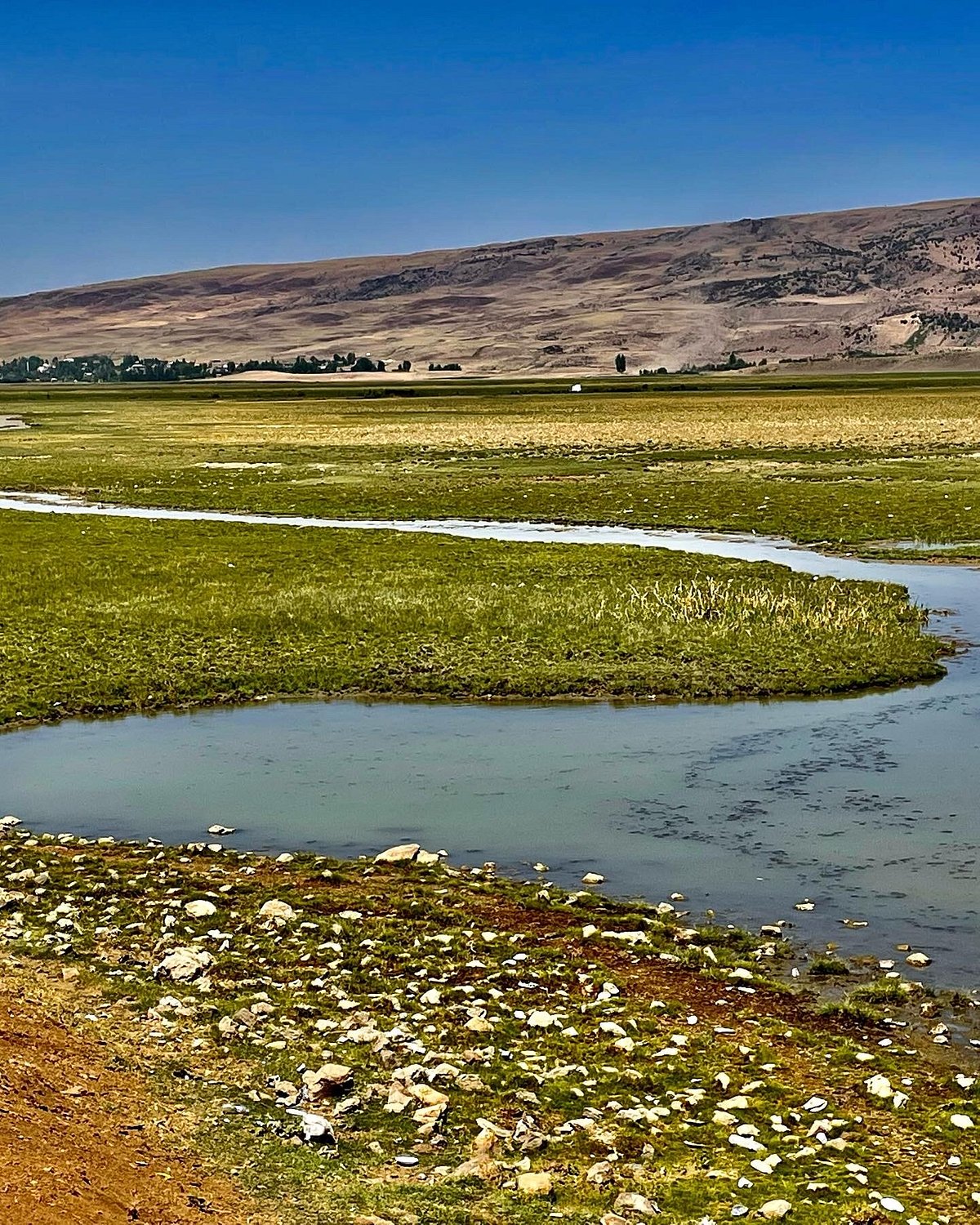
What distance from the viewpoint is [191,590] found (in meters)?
34.4

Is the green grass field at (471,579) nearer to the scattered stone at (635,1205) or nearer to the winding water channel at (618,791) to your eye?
the winding water channel at (618,791)

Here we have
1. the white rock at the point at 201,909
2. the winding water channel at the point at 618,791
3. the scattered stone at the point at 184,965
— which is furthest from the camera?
the winding water channel at the point at 618,791

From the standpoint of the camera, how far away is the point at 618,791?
19359mm

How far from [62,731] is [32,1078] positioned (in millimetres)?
14142

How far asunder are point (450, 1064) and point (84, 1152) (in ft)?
9.57

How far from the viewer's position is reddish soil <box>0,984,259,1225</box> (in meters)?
8.04

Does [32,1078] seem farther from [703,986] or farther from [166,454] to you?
[166,454]

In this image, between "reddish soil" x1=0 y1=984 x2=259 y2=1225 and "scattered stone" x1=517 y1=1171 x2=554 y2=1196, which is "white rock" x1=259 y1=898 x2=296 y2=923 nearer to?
"reddish soil" x1=0 y1=984 x2=259 y2=1225

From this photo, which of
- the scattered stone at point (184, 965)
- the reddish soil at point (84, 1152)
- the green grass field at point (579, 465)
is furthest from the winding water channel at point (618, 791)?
the green grass field at point (579, 465)

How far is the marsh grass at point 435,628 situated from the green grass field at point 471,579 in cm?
7

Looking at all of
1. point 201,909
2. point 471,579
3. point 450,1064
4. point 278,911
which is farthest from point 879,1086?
point 471,579

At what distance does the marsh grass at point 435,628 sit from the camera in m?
25.5

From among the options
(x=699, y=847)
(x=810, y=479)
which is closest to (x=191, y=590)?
(x=699, y=847)

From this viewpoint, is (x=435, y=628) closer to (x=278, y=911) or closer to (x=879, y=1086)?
(x=278, y=911)
